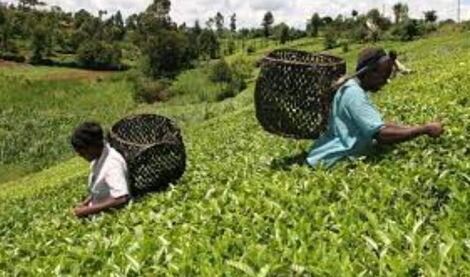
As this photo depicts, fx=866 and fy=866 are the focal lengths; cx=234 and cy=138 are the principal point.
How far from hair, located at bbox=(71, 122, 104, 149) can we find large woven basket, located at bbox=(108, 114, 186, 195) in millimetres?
885

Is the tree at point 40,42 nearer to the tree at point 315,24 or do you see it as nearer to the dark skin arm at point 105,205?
the tree at point 315,24

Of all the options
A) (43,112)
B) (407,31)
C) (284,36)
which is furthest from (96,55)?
(407,31)

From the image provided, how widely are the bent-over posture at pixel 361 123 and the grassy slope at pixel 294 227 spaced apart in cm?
22

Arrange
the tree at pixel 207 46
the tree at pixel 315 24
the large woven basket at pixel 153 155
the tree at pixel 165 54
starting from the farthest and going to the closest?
1. the tree at pixel 315 24
2. the tree at pixel 207 46
3. the tree at pixel 165 54
4. the large woven basket at pixel 153 155

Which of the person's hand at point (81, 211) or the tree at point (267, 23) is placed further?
the tree at point (267, 23)

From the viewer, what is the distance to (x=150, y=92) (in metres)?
89.8

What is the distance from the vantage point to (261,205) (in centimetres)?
692

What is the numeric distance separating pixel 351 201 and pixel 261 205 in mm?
755

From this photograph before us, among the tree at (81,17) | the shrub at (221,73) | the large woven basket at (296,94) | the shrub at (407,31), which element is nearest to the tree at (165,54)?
the shrub at (221,73)

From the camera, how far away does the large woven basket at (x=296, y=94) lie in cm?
887

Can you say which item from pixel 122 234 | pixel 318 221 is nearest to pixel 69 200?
pixel 122 234

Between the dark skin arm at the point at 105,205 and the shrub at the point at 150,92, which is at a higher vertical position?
the dark skin arm at the point at 105,205

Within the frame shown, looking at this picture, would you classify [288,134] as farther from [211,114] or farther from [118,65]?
[118,65]

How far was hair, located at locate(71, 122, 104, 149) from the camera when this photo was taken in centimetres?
871
